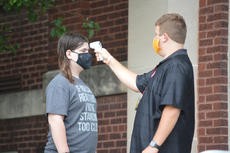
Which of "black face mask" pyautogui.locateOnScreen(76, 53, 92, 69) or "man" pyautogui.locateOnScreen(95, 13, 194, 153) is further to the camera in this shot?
"black face mask" pyautogui.locateOnScreen(76, 53, 92, 69)

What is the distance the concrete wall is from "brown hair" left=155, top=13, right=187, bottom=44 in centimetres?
311

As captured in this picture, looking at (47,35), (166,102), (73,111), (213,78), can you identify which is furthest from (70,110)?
(47,35)

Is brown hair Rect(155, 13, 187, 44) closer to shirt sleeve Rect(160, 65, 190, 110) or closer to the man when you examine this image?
the man

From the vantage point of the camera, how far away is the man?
235 inches

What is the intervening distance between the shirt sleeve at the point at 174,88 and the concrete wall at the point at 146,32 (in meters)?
3.19

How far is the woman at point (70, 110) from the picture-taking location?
6.56 meters

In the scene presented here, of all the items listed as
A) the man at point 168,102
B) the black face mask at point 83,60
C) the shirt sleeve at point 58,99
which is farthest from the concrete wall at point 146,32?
the man at point 168,102

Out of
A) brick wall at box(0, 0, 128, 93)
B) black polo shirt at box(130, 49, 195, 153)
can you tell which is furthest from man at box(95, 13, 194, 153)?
brick wall at box(0, 0, 128, 93)

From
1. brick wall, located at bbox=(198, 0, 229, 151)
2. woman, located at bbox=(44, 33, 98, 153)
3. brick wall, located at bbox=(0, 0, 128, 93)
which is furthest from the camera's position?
brick wall, located at bbox=(0, 0, 128, 93)

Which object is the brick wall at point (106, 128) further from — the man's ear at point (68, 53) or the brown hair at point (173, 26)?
the brown hair at point (173, 26)

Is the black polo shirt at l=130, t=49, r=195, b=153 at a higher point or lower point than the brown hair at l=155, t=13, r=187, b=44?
lower

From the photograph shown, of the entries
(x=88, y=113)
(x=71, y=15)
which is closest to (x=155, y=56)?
(x=71, y=15)

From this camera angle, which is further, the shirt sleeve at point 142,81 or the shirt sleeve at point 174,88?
the shirt sleeve at point 142,81

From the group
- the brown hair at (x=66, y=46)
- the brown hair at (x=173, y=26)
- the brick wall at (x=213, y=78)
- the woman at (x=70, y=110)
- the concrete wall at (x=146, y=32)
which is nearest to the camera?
the brown hair at (x=173, y=26)
